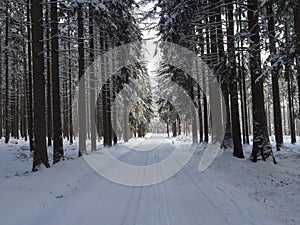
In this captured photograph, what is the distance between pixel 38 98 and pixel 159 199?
6346mm

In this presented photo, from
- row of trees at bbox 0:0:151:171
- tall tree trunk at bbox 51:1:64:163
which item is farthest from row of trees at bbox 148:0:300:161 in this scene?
tall tree trunk at bbox 51:1:64:163

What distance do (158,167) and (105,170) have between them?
2332mm

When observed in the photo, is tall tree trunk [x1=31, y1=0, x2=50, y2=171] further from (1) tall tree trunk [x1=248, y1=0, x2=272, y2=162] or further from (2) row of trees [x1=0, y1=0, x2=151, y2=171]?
(1) tall tree trunk [x1=248, y1=0, x2=272, y2=162]

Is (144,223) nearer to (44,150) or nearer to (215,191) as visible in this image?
(215,191)

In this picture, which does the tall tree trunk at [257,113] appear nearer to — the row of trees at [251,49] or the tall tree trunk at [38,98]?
the row of trees at [251,49]

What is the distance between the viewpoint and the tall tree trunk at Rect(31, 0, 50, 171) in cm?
1130

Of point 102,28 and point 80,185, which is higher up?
point 102,28

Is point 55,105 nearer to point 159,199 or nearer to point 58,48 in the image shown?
point 58,48

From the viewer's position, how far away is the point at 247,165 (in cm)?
1250

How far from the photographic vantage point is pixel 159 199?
7695mm

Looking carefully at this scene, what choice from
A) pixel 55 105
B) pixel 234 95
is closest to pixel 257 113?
pixel 234 95

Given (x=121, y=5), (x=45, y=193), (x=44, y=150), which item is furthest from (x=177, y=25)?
(x=45, y=193)

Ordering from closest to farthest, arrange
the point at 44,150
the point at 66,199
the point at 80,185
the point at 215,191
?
1. the point at 66,199
2. the point at 215,191
3. the point at 80,185
4. the point at 44,150

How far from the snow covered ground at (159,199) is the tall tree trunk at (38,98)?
0.68 meters
